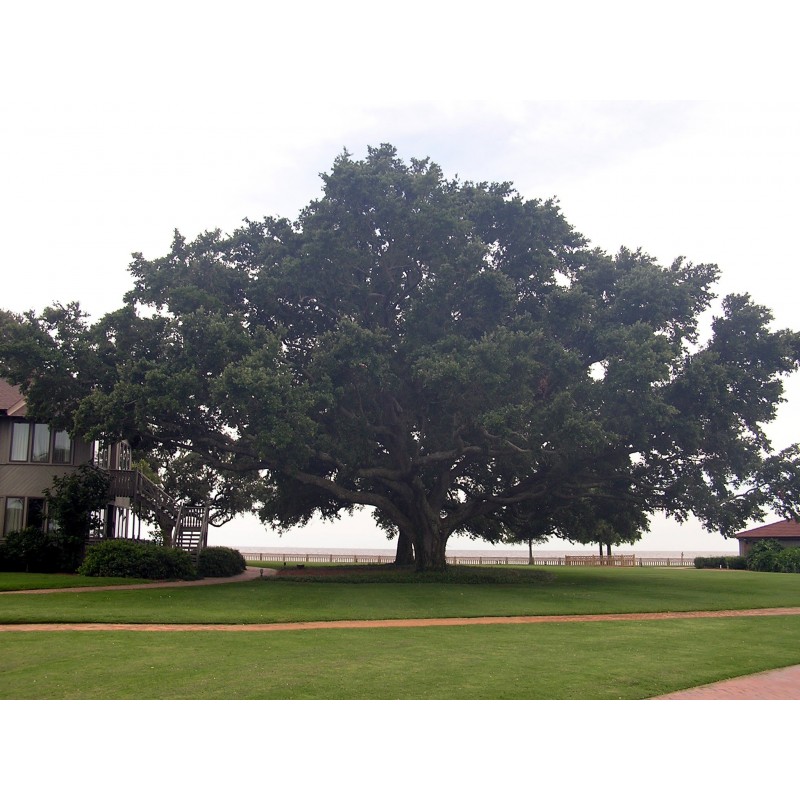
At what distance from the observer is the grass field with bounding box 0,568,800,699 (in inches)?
426

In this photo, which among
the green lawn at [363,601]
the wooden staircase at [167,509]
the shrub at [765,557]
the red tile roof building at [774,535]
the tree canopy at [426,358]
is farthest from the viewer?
the red tile roof building at [774,535]

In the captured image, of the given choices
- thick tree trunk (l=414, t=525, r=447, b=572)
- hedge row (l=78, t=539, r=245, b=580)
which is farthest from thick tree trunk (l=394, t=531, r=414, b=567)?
hedge row (l=78, t=539, r=245, b=580)

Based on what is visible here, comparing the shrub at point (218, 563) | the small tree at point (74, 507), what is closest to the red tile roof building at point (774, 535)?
the shrub at point (218, 563)

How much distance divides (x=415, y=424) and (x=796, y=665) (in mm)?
21714

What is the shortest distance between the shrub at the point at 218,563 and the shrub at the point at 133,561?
2.56 metres

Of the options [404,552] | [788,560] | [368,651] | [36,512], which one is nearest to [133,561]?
[36,512]

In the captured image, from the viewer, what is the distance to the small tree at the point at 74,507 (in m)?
30.7

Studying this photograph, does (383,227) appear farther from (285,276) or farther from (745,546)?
(745,546)

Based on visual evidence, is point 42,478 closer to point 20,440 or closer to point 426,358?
point 20,440

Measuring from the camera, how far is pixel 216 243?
32.5 m

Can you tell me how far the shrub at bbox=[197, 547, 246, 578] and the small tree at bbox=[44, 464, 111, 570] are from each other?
15.7 feet

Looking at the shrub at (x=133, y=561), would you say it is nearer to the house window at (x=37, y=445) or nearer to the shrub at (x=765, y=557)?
the house window at (x=37, y=445)

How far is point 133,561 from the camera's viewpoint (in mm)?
28672

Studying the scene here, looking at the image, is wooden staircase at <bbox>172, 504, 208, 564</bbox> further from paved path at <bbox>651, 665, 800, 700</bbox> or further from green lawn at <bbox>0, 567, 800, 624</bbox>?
paved path at <bbox>651, 665, 800, 700</bbox>
